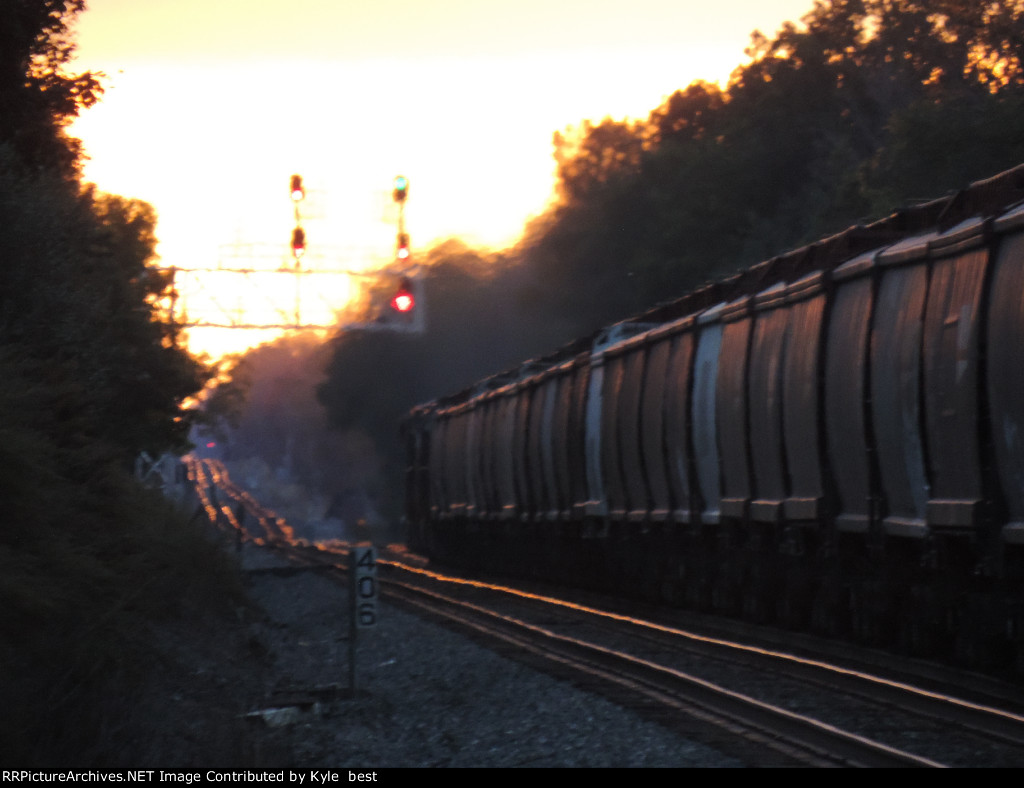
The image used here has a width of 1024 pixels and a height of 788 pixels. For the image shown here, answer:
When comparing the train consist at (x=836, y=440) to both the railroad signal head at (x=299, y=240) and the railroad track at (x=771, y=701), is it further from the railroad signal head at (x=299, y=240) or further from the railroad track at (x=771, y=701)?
the railroad signal head at (x=299, y=240)

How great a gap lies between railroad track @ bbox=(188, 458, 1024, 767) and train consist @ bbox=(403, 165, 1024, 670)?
0.81 meters

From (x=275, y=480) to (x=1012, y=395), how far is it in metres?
147

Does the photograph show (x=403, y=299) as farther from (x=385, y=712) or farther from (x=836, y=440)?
(x=385, y=712)

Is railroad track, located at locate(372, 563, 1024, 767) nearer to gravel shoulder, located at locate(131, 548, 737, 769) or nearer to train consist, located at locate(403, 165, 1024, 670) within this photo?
gravel shoulder, located at locate(131, 548, 737, 769)

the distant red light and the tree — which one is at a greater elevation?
the tree

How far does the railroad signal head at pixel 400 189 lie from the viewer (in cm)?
2444

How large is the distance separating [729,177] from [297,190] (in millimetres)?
39089

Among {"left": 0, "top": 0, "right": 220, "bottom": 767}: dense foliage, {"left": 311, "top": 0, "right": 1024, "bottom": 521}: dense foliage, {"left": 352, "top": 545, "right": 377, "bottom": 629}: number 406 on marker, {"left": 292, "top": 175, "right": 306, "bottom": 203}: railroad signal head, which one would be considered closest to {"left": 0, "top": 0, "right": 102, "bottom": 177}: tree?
{"left": 0, "top": 0, "right": 220, "bottom": 767}: dense foliage

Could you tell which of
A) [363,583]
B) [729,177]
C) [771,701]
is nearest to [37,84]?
[363,583]

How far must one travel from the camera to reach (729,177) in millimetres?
62562

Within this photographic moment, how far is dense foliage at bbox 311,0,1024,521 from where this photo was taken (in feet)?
146

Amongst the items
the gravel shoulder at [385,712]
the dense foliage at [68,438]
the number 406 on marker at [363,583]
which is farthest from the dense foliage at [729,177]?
the number 406 on marker at [363,583]

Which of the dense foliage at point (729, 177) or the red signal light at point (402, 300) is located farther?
the dense foliage at point (729, 177)

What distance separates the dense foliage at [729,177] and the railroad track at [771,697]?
2688 centimetres
